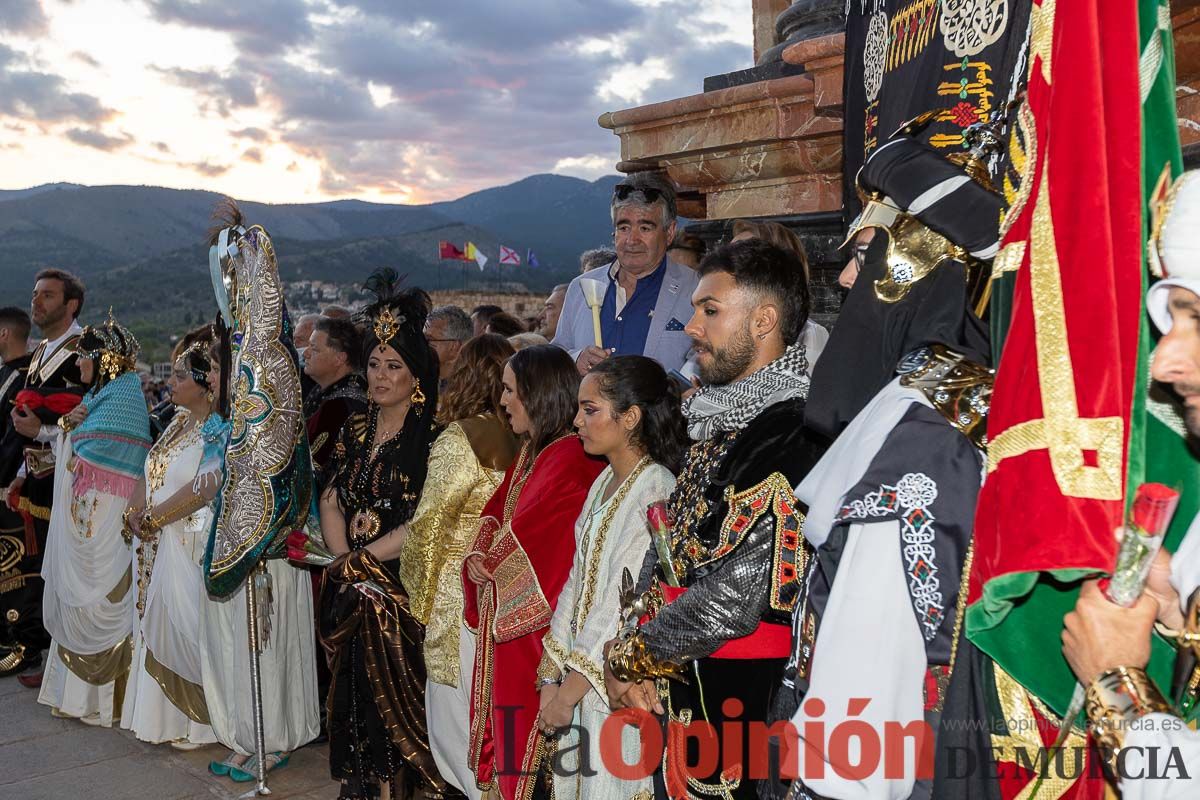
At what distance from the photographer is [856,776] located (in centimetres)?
178

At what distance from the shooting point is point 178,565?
4844mm

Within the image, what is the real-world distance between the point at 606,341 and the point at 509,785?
5.78 feet

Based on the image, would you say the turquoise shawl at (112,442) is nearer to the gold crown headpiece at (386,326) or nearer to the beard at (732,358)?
the gold crown headpiece at (386,326)

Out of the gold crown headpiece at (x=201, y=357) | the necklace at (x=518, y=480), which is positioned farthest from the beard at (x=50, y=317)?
the necklace at (x=518, y=480)

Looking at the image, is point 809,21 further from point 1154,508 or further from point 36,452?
point 36,452

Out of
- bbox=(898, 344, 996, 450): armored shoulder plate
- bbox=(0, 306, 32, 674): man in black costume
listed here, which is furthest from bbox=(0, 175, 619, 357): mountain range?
bbox=(898, 344, 996, 450): armored shoulder plate

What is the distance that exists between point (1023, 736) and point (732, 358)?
1.12 metres

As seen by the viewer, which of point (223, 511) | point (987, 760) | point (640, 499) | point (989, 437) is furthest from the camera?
point (223, 511)

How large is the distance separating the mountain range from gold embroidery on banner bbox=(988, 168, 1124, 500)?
3373 mm

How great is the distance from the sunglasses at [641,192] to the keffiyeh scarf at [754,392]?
176 cm

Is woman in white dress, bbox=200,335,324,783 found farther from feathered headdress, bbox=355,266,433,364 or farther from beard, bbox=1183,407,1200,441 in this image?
beard, bbox=1183,407,1200,441

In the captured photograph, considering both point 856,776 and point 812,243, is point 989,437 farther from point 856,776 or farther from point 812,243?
point 812,243

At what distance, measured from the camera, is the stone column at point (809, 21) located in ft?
14.5

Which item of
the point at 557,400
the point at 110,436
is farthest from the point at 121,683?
the point at 557,400
